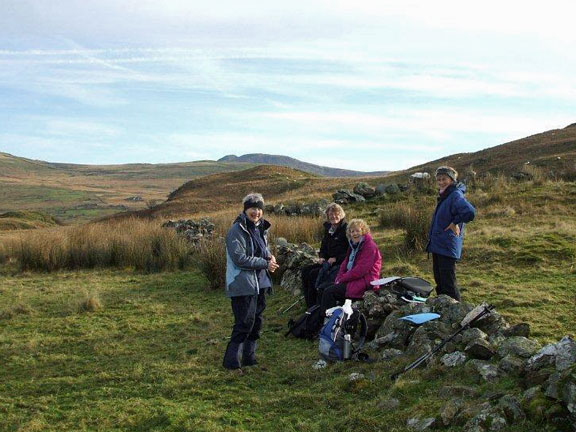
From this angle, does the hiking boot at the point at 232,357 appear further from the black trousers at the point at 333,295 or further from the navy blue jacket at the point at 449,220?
the navy blue jacket at the point at 449,220

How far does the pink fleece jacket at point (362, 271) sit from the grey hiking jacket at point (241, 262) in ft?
4.96

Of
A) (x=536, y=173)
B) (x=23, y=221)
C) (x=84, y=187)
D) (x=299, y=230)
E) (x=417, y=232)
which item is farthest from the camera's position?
(x=84, y=187)

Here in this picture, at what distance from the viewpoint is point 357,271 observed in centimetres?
683

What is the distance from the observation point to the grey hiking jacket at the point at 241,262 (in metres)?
5.65

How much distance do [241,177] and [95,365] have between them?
109 ft

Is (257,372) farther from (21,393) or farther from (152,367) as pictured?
(21,393)

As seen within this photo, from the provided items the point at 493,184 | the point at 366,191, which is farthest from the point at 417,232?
the point at 366,191

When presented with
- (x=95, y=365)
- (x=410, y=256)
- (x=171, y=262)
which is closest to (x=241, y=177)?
(x=171, y=262)

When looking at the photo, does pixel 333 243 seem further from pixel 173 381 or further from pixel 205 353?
pixel 173 381

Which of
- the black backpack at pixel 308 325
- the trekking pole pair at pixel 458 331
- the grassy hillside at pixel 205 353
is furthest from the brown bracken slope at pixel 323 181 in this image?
the trekking pole pair at pixel 458 331

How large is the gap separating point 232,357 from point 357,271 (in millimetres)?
1929

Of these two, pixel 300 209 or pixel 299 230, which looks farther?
pixel 300 209

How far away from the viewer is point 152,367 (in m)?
5.97

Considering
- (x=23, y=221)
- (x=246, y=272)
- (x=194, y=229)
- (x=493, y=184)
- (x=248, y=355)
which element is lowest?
(x=23, y=221)
